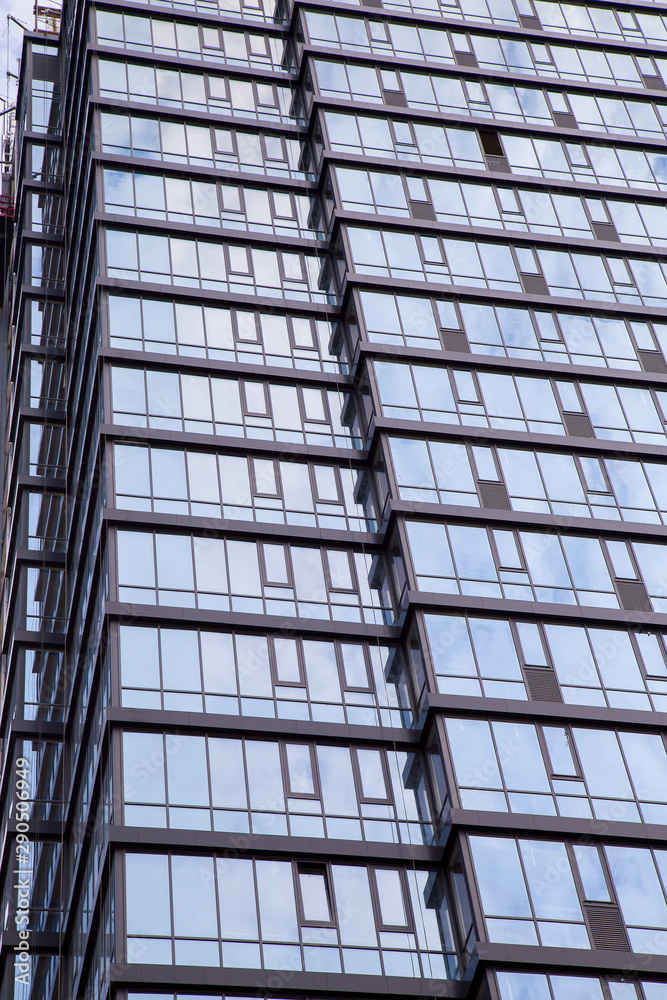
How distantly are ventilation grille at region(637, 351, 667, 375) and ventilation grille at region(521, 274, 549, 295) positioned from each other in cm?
379

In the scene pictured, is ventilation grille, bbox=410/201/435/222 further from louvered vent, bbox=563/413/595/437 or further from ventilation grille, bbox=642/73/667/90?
ventilation grille, bbox=642/73/667/90

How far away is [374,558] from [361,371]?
6.53 meters

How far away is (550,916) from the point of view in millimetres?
33188

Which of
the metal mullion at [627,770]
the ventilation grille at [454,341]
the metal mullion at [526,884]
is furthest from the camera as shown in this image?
the ventilation grille at [454,341]

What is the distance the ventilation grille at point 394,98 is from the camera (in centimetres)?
5284

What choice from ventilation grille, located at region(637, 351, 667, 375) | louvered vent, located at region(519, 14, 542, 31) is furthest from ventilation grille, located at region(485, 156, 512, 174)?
ventilation grille, located at region(637, 351, 667, 375)

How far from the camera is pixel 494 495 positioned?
4194 centimetres

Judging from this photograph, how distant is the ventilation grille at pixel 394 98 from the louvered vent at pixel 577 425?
15.0 m

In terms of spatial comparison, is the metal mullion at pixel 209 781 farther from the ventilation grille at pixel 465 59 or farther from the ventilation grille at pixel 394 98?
the ventilation grille at pixel 465 59

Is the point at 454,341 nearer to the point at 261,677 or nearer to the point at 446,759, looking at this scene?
the point at 261,677

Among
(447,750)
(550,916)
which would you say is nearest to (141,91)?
(447,750)

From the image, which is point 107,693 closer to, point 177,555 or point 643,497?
point 177,555

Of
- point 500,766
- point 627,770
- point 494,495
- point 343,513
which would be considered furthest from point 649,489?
point 500,766

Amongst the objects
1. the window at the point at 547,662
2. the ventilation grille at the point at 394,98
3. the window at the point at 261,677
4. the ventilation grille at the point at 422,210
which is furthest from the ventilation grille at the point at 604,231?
the window at the point at 261,677
